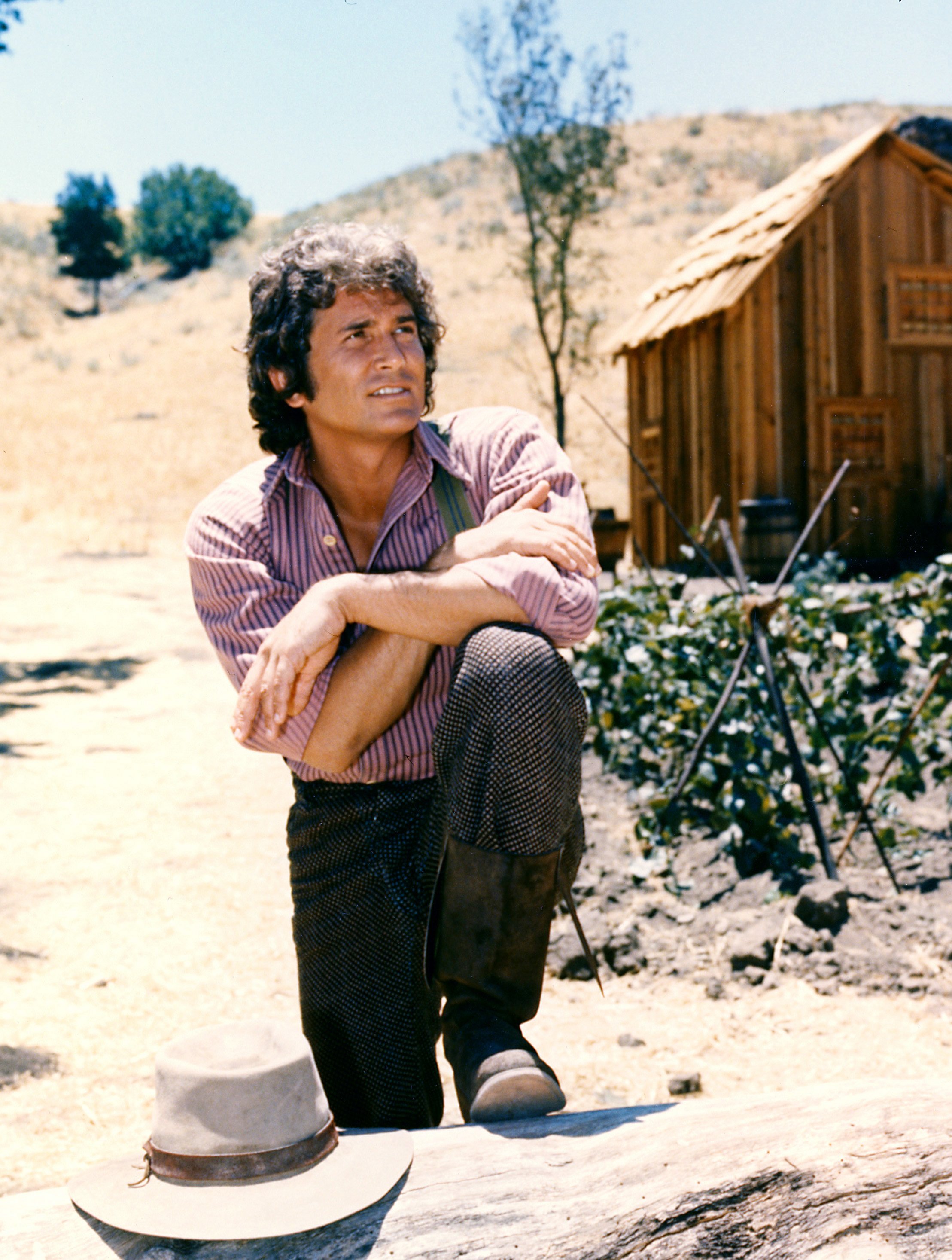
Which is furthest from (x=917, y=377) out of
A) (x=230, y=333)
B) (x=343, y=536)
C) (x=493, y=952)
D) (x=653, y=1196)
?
(x=230, y=333)

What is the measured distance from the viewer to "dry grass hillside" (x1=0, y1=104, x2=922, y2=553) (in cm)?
2000

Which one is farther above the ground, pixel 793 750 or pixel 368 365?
pixel 368 365

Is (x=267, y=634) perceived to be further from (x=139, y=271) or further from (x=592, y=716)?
(x=139, y=271)

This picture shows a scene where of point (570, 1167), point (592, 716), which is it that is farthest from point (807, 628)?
point (570, 1167)

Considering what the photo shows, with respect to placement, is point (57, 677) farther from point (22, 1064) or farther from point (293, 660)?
point (293, 660)

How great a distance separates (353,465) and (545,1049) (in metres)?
1.73

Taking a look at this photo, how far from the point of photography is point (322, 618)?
217 centimetres

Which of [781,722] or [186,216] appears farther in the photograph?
[186,216]

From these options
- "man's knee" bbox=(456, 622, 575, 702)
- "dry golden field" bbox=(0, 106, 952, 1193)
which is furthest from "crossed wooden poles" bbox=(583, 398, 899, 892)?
"man's knee" bbox=(456, 622, 575, 702)

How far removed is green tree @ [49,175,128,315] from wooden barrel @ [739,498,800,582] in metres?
42.0

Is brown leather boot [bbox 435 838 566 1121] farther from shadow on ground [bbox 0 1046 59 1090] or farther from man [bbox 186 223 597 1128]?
shadow on ground [bbox 0 1046 59 1090]

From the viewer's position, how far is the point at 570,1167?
1.70 m

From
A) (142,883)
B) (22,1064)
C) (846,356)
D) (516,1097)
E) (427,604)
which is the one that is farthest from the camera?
(846,356)

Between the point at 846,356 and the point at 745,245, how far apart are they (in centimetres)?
136
